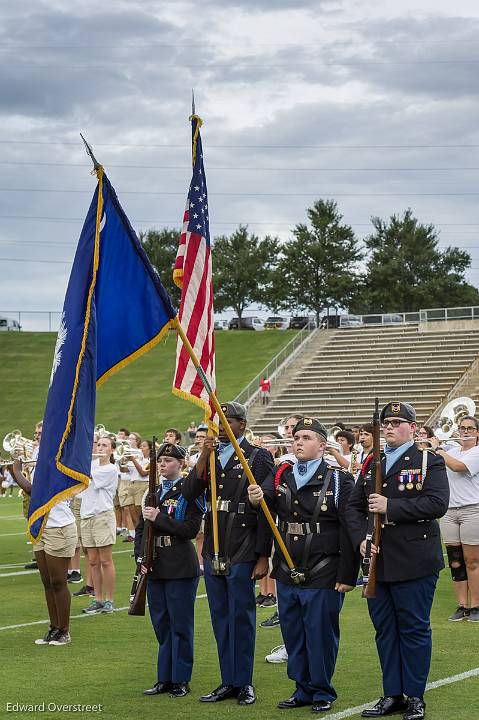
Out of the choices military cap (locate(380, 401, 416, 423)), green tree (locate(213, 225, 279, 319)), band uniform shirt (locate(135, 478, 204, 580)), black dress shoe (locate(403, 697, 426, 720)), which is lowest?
black dress shoe (locate(403, 697, 426, 720))

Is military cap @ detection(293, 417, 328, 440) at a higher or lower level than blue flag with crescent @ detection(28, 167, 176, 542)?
lower

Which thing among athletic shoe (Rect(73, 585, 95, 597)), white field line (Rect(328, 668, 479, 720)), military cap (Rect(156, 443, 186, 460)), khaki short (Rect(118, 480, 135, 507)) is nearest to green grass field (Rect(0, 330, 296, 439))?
khaki short (Rect(118, 480, 135, 507))

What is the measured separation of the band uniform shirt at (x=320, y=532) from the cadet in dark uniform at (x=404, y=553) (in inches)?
6.3

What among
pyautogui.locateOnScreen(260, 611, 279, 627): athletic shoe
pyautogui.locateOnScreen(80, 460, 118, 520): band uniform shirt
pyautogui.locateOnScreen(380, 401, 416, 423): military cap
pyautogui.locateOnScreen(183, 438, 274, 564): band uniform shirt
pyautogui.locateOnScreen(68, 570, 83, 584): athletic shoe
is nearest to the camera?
pyautogui.locateOnScreen(380, 401, 416, 423): military cap

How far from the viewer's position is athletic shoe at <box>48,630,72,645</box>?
33.3 ft

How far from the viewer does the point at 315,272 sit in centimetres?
7181

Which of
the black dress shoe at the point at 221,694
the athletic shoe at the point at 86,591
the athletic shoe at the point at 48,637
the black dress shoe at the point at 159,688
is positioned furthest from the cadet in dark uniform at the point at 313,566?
the athletic shoe at the point at 86,591

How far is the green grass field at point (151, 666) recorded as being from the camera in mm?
7680

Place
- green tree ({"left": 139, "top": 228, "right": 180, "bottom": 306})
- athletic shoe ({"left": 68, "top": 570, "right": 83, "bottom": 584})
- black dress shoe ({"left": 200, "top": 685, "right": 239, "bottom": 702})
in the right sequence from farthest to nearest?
green tree ({"left": 139, "top": 228, "right": 180, "bottom": 306}), athletic shoe ({"left": 68, "top": 570, "right": 83, "bottom": 584}), black dress shoe ({"left": 200, "top": 685, "right": 239, "bottom": 702})

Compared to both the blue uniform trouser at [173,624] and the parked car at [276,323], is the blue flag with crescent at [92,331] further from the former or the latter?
the parked car at [276,323]

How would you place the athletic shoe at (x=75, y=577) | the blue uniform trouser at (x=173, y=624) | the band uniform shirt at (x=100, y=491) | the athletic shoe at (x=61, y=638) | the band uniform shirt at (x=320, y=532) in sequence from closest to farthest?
the band uniform shirt at (x=320, y=532), the blue uniform trouser at (x=173, y=624), the athletic shoe at (x=61, y=638), the band uniform shirt at (x=100, y=491), the athletic shoe at (x=75, y=577)

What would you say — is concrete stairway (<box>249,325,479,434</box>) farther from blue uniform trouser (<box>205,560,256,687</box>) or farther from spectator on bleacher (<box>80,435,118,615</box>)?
blue uniform trouser (<box>205,560,256,687</box>)

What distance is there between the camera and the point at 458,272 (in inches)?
3307

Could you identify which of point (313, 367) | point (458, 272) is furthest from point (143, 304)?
point (458, 272)
